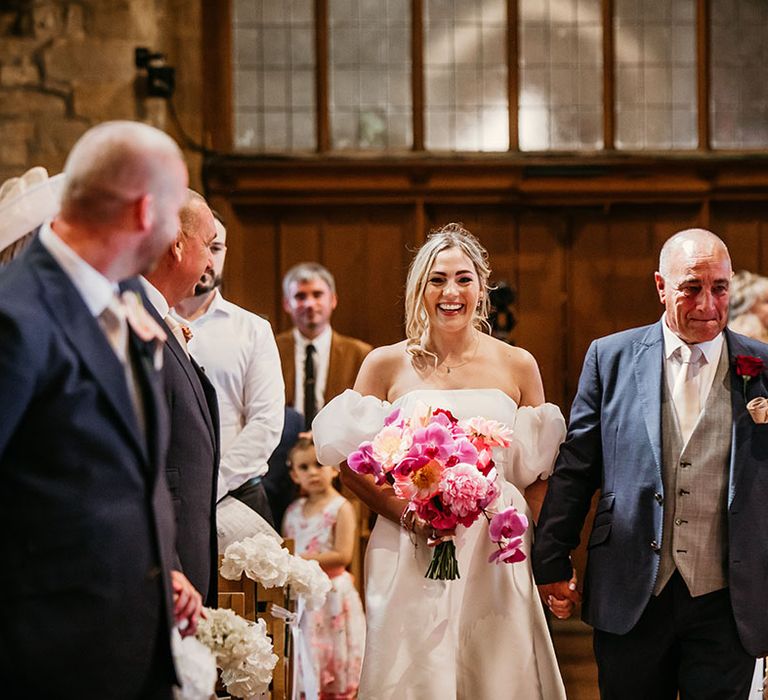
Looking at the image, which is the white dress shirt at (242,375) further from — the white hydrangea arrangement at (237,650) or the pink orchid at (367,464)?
the white hydrangea arrangement at (237,650)

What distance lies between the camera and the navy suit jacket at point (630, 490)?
362 cm

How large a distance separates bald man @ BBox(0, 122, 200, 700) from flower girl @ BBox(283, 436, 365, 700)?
339 cm

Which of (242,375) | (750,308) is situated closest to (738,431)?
(242,375)

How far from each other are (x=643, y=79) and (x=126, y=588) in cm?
663

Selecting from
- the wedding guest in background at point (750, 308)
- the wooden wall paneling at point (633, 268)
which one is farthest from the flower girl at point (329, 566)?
the wooden wall paneling at point (633, 268)

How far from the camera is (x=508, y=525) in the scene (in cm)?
397

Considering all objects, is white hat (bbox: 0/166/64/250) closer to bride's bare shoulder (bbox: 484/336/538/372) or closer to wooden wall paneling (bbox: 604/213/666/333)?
bride's bare shoulder (bbox: 484/336/538/372)

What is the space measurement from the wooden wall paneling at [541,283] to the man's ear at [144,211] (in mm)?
6041

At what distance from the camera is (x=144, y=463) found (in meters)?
2.38

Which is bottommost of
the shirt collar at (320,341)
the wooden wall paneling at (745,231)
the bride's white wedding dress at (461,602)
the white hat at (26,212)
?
the bride's white wedding dress at (461,602)

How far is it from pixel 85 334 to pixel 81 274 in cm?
12

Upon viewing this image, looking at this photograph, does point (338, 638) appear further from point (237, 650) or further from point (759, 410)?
point (759, 410)

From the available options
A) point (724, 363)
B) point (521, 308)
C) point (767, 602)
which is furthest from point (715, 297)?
point (521, 308)

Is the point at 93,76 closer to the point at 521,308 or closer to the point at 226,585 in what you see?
the point at 521,308
